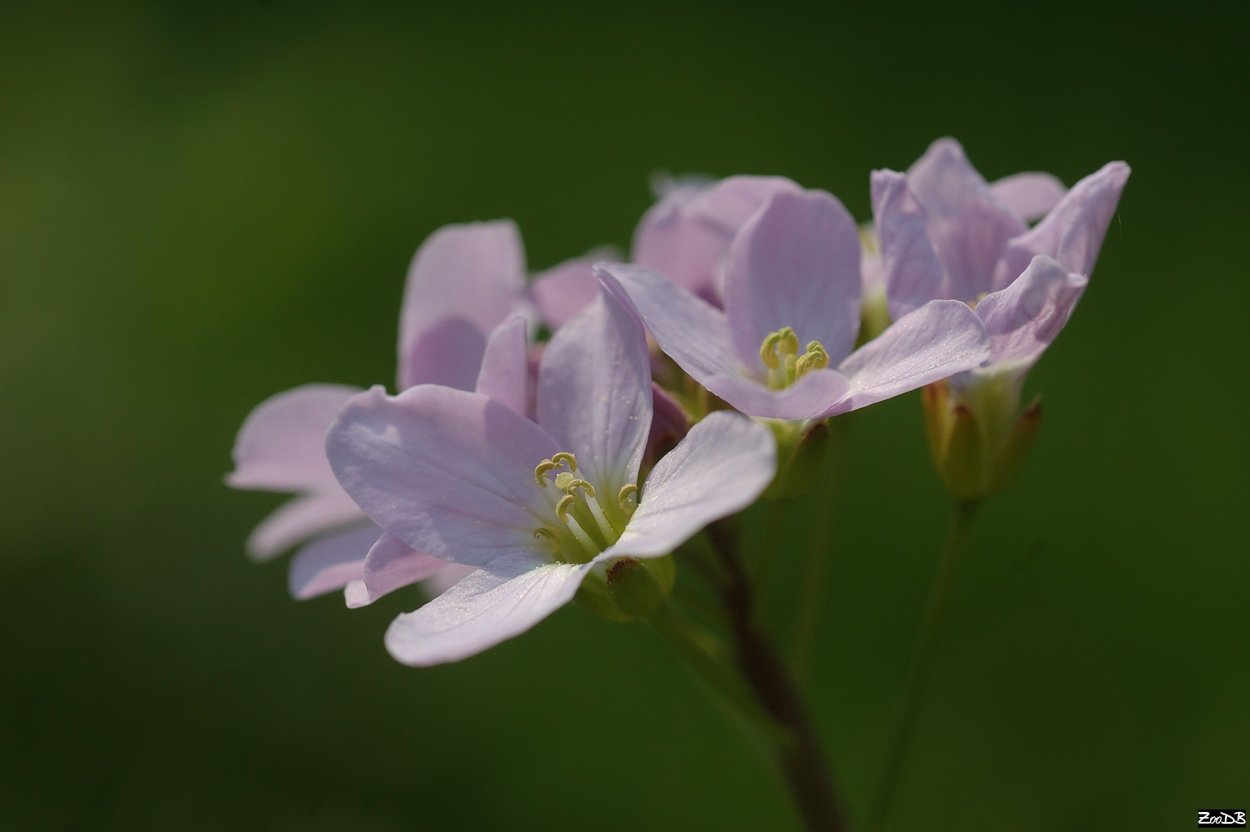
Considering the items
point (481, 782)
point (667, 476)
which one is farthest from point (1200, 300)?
point (667, 476)

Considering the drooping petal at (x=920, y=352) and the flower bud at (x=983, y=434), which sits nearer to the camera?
the drooping petal at (x=920, y=352)

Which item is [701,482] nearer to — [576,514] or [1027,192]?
[576,514]

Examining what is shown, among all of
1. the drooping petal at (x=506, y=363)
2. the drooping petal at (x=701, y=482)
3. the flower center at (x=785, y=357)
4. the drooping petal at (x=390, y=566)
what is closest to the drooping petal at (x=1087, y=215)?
the flower center at (x=785, y=357)

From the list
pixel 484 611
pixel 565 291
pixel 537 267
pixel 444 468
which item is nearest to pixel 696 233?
pixel 565 291

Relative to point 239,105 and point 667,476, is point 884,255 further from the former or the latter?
point 239,105

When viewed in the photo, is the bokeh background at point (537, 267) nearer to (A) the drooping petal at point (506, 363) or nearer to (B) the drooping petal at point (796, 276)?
(B) the drooping petal at point (796, 276)
